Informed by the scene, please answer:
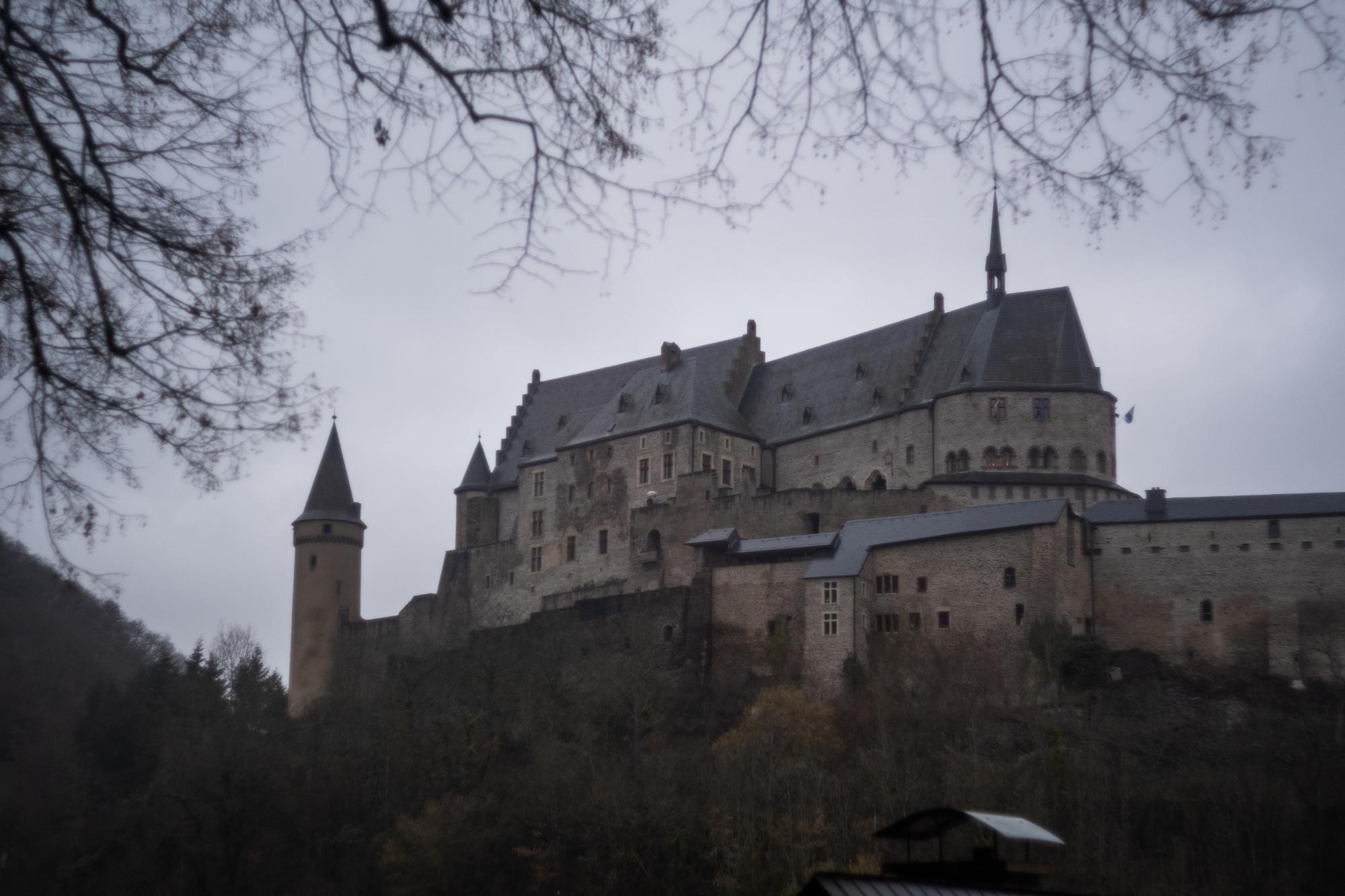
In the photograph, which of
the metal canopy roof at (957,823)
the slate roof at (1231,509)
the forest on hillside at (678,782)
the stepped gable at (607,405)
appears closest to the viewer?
the metal canopy roof at (957,823)

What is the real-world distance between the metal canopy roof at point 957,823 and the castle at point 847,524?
93.3 ft

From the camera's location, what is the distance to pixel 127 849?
47.1 meters

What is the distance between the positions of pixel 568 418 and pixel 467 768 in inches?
911

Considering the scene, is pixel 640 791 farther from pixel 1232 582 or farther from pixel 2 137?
pixel 2 137

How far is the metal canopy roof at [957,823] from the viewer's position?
12055 mm

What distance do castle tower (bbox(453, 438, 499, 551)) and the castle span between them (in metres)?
0.09

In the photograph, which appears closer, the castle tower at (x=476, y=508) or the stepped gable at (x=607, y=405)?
the stepped gable at (x=607, y=405)

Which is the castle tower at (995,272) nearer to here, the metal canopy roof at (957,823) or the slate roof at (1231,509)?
the slate roof at (1231,509)

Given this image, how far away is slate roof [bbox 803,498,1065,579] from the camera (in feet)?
138

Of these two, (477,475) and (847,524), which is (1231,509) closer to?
(847,524)

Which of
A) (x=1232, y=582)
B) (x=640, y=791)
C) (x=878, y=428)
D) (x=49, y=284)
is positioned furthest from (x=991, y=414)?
A: (x=49, y=284)

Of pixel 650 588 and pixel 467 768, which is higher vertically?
pixel 650 588

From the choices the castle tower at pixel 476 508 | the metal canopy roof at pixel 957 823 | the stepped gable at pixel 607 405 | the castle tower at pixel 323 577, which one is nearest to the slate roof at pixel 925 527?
the stepped gable at pixel 607 405

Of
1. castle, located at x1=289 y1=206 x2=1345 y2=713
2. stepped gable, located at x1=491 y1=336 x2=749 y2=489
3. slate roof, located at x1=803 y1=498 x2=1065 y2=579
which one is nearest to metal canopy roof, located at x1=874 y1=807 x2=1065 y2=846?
castle, located at x1=289 y1=206 x2=1345 y2=713
